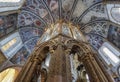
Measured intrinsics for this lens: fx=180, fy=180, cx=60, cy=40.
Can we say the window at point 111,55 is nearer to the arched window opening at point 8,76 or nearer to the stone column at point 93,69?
the stone column at point 93,69

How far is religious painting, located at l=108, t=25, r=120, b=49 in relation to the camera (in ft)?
38.5

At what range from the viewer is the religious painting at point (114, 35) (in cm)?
1175

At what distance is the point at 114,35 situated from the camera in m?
12.1

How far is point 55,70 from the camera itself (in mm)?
5496

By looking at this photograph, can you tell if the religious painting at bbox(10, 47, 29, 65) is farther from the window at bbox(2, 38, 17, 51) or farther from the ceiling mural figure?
the window at bbox(2, 38, 17, 51)

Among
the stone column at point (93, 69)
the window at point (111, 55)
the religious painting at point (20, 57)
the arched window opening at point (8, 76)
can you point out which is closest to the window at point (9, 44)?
the religious painting at point (20, 57)

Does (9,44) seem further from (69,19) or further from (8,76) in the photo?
(69,19)

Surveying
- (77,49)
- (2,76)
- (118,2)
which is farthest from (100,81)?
(2,76)

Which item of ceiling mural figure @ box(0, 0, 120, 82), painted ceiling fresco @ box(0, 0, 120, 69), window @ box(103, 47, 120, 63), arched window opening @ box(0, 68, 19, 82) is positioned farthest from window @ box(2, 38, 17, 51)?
window @ box(103, 47, 120, 63)

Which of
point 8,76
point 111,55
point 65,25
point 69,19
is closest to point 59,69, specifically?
Answer: point 65,25

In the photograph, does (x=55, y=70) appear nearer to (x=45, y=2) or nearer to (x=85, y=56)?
(x=85, y=56)

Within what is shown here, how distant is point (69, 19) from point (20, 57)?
4474 millimetres

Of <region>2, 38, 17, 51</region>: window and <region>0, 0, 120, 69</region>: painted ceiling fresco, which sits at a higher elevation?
<region>0, 0, 120, 69</region>: painted ceiling fresco

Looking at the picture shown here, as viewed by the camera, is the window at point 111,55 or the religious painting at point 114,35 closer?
the window at point 111,55
